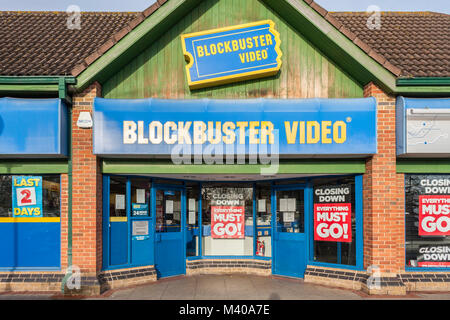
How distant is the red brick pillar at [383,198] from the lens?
22.0ft

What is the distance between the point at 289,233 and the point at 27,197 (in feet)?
20.1

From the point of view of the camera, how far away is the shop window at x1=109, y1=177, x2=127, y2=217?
724cm

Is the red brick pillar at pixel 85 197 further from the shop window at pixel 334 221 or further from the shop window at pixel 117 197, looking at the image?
the shop window at pixel 334 221

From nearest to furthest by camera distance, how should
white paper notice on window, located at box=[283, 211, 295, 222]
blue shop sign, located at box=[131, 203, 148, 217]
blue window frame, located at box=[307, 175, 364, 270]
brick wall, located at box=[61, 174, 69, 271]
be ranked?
brick wall, located at box=[61, 174, 69, 271] → blue window frame, located at box=[307, 175, 364, 270] → blue shop sign, located at box=[131, 203, 148, 217] → white paper notice on window, located at box=[283, 211, 295, 222]

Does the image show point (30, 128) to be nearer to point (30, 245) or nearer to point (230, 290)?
point (30, 245)

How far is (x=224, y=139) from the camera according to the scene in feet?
22.2

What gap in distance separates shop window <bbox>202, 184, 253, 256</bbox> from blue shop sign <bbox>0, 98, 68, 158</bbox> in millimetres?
3947

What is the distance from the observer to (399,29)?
30.1 feet

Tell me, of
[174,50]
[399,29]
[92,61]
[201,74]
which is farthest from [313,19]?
[92,61]

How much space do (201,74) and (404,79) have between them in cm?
426

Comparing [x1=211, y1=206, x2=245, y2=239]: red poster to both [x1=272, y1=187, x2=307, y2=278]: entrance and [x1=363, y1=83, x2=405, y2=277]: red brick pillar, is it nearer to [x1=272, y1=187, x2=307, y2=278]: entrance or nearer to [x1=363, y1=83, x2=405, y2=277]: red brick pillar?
[x1=272, y1=187, x2=307, y2=278]: entrance

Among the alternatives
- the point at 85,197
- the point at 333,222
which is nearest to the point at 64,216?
the point at 85,197

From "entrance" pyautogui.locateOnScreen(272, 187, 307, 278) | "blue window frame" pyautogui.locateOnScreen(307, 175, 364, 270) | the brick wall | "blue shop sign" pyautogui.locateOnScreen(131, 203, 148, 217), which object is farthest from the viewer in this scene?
"entrance" pyautogui.locateOnScreen(272, 187, 307, 278)

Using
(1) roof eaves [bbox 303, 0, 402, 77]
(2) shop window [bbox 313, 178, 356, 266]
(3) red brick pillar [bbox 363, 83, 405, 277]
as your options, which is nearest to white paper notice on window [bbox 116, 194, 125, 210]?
(2) shop window [bbox 313, 178, 356, 266]
